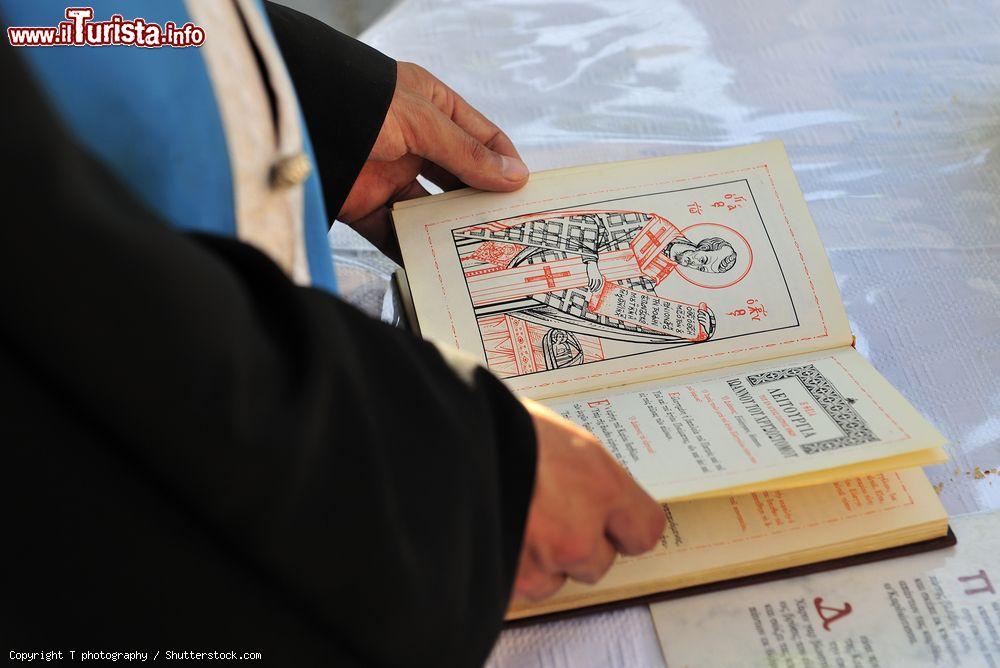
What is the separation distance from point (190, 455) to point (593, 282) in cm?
43

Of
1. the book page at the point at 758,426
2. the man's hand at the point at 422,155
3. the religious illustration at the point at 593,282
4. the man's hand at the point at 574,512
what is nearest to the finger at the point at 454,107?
the man's hand at the point at 422,155

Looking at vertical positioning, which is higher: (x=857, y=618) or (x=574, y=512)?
(x=574, y=512)

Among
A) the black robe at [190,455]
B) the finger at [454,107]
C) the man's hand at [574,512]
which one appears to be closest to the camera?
the black robe at [190,455]

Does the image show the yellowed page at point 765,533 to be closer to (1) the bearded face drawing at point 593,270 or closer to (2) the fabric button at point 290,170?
(1) the bearded face drawing at point 593,270

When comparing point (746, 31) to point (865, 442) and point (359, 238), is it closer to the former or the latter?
point (359, 238)

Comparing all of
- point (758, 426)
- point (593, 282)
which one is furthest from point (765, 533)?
point (593, 282)

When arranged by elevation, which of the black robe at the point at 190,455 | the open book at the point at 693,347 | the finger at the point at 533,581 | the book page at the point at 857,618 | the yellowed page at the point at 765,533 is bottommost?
the book page at the point at 857,618

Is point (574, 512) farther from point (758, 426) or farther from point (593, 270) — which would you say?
point (593, 270)

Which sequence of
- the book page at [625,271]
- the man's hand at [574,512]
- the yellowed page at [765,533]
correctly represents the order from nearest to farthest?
1. the man's hand at [574,512]
2. the yellowed page at [765,533]
3. the book page at [625,271]

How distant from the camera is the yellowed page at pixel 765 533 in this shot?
55cm

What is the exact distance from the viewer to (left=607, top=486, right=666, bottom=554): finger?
18.9 inches

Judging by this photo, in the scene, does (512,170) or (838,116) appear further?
(838,116)

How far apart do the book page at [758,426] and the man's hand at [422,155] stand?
8.6 inches

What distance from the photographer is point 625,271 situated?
72cm
